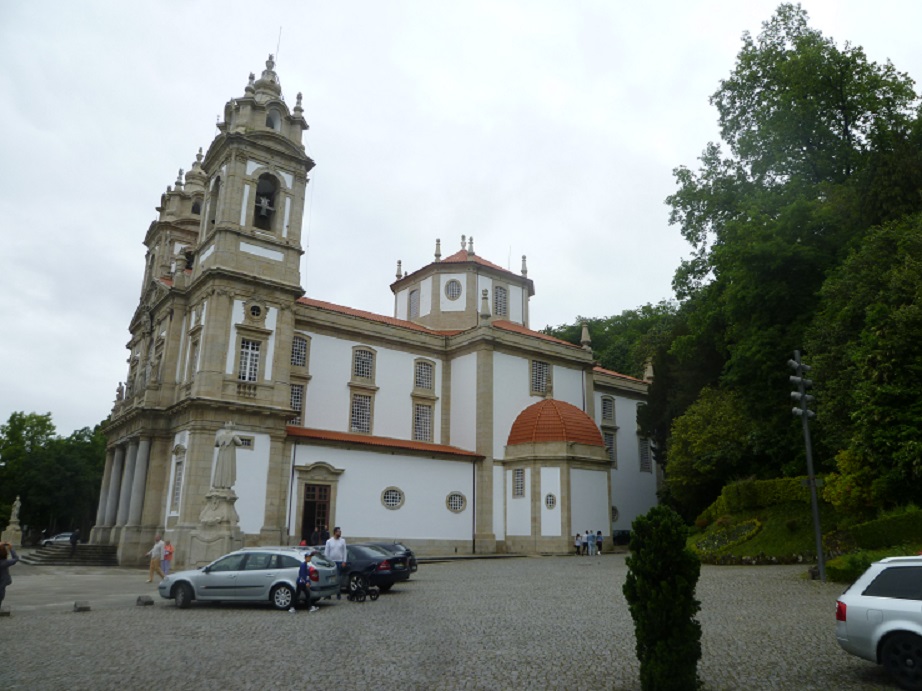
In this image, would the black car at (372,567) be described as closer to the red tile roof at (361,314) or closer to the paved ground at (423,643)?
the paved ground at (423,643)

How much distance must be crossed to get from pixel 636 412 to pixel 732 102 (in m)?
21.4

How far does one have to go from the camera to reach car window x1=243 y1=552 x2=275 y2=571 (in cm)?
1514

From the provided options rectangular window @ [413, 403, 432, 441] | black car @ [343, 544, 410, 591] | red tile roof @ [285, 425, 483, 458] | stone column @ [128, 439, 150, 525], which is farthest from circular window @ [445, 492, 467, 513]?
black car @ [343, 544, 410, 591]

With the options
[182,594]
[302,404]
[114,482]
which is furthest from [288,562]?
[114,482]

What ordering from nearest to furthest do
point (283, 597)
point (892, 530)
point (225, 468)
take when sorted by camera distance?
point (283, 597)
point (892, 530)
point (225, 468)

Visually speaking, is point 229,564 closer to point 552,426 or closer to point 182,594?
point 182,594

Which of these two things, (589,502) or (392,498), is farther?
(589,502)

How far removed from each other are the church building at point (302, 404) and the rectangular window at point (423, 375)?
0.08 m

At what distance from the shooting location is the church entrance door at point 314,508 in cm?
3050

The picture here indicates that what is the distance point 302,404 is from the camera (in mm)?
33875

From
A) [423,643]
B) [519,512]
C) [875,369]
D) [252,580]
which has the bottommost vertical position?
[423,643]

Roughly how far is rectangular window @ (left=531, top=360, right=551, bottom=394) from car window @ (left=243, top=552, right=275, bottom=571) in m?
26.2

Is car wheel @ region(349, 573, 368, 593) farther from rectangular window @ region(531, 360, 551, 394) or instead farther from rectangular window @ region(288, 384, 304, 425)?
rectangular window @ region(531, 360, 551, 394)

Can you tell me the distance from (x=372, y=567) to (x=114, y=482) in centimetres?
2374
